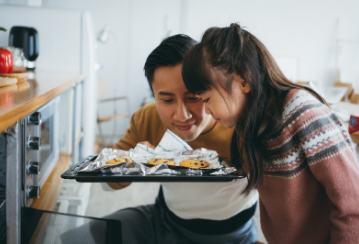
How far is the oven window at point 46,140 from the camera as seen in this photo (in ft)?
3.74

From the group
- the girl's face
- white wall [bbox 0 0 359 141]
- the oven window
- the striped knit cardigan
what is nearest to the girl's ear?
the girl's face

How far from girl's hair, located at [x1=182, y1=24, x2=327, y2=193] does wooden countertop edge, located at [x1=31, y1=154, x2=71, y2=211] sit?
59cm

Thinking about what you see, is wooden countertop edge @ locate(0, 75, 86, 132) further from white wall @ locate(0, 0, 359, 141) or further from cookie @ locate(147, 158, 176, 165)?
white wall @ locate(0, 0, 359, 141)

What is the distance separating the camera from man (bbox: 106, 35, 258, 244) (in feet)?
3.00

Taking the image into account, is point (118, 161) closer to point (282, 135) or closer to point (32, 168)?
point (32, 168)

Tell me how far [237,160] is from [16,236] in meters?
0.59

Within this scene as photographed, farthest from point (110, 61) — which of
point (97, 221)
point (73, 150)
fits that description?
point (97, 221)

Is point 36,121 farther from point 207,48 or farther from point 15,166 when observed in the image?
point 207,48

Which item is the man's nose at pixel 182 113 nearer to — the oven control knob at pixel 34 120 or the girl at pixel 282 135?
the girl at pixel 282 135

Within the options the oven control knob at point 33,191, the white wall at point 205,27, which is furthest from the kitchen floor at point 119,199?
the white wall at point 205,27

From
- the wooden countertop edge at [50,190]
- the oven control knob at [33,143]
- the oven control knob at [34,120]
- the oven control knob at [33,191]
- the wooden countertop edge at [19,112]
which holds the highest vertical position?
the wooden countertop edge at [19,112]

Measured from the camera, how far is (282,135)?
725 millimetres

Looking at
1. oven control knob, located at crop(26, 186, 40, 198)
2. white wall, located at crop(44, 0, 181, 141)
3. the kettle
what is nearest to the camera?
oven control knob, located at crop(26, 186, 40, 198)

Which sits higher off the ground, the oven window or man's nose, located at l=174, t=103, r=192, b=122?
man's nose, located at l=174, t=103, r=192, b=122
